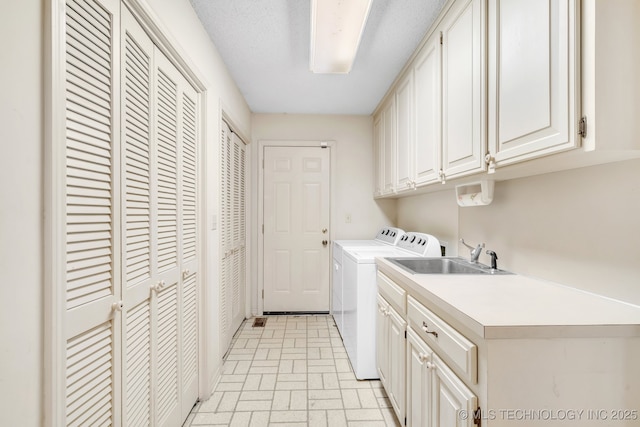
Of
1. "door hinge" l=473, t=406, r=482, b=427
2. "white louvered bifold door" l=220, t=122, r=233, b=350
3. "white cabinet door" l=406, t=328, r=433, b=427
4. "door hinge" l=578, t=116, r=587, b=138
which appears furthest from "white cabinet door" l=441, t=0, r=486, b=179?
"white louvered bifold door" l=220, t=122, r=233, b=350

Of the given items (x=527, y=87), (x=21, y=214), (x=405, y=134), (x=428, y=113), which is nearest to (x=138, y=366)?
(x=21, y=214)

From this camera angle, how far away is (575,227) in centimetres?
123

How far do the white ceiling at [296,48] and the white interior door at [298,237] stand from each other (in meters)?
0.72

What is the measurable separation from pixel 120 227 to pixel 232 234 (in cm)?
175

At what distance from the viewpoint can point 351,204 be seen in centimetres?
364

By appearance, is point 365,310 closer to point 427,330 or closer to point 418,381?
point 418,381

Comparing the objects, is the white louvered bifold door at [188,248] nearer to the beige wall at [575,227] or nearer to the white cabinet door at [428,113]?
the white cabinet door at [428,113]

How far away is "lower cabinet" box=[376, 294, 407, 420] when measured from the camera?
1.57 m

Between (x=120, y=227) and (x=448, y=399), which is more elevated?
(x=120, y=227)

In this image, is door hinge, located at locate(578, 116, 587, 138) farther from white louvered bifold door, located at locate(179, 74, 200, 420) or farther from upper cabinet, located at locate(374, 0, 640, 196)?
white louvered bifold door, located at locate(179, 74, 200, 420)

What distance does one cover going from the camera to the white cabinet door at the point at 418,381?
1.24m

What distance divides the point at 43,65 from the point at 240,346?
2543mm

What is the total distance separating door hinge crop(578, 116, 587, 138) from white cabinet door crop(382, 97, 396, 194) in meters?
1.81

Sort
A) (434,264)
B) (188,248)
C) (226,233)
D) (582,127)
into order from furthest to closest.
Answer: (226,233)
(434,264)
(188,248)
(582,127)
